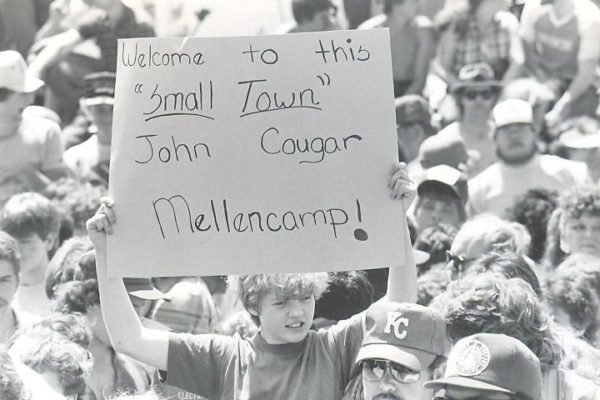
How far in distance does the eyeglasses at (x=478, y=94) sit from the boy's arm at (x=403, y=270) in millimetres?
4598

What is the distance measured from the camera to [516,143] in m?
8.23

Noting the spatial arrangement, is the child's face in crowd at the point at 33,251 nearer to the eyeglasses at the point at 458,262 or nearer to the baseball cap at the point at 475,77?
the eyeglasses at the point at 458,262

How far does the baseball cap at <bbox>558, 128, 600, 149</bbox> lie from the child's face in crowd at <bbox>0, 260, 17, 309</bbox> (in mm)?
3770

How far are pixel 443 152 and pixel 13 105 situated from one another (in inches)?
95.1

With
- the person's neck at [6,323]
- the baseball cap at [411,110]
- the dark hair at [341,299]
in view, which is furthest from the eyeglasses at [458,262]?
→ the baseball cap at [411,110]

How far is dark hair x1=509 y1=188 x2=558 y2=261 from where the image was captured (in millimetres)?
7156

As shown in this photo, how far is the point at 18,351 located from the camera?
5.07 m

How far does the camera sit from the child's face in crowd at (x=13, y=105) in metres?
8.34

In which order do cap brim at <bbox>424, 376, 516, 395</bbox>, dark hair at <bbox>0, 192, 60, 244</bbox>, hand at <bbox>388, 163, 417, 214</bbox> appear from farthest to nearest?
dark hair at <bbox>0, 192, 60, 244</bbox> → hand at <bbox>388, 163, 417, 214</bbox> → cap brim at <bbox>424, 376, 516, 395</bbox>

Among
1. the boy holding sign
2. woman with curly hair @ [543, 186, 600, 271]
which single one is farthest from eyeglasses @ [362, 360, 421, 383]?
A: woman with curly hair @ [543, 186, 600, 271]

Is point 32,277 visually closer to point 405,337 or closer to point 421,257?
point 421,257

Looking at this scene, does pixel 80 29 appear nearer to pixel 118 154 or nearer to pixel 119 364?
pixel 119 364

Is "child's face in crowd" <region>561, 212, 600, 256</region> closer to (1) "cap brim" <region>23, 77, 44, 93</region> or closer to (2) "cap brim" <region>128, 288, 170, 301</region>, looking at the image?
(2) "cap brim" <region>128, 288, 170, 301</region>

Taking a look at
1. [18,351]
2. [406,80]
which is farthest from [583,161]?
[18,351]
